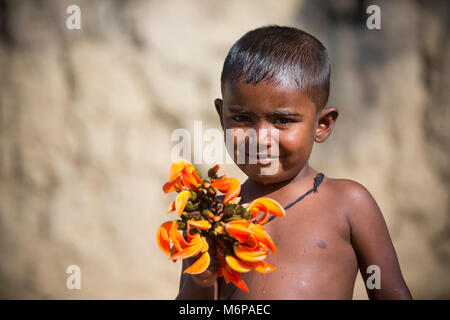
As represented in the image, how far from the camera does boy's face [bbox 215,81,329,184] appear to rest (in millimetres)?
1289

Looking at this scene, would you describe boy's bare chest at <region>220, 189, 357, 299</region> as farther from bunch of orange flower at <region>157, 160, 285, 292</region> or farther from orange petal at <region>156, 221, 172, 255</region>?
orange petal at <region>156, 221, 172, 255</region>

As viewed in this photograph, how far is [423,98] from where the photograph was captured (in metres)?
2.84

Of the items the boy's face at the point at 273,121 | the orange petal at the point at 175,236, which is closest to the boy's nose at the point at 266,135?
the boy's face at the point at 273,121

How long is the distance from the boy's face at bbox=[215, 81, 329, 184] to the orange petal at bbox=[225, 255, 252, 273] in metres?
0.28

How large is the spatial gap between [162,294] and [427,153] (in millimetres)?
1676

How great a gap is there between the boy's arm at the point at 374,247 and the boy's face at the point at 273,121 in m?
0.20

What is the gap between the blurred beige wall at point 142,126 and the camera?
285cm

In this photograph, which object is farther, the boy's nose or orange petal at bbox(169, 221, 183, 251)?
the boy's nose

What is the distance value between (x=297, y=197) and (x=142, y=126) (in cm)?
168

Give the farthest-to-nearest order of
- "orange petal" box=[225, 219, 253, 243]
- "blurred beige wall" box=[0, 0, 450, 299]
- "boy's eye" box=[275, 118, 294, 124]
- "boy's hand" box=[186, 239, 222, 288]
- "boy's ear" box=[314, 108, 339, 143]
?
"blurred beige wall" box=[0, 0, 450, 299] < "boy's ear" box=[314, 108, 339, 143] < "boy's eye" box=[275, 118, 294, 124] < "boy's hand" box=[186, 239, 222, 288] < "orange petal" box=[225, 219, 253, 243]

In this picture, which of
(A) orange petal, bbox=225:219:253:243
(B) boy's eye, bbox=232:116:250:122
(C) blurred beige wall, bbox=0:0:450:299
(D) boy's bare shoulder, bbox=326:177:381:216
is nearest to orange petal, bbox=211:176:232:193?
(A) orange petal, bbox=225:219:253:243

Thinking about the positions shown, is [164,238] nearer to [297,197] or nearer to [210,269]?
[210,269]

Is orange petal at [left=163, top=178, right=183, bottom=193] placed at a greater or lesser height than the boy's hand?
greater

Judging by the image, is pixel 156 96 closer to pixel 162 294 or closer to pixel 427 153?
pixel 162 294
